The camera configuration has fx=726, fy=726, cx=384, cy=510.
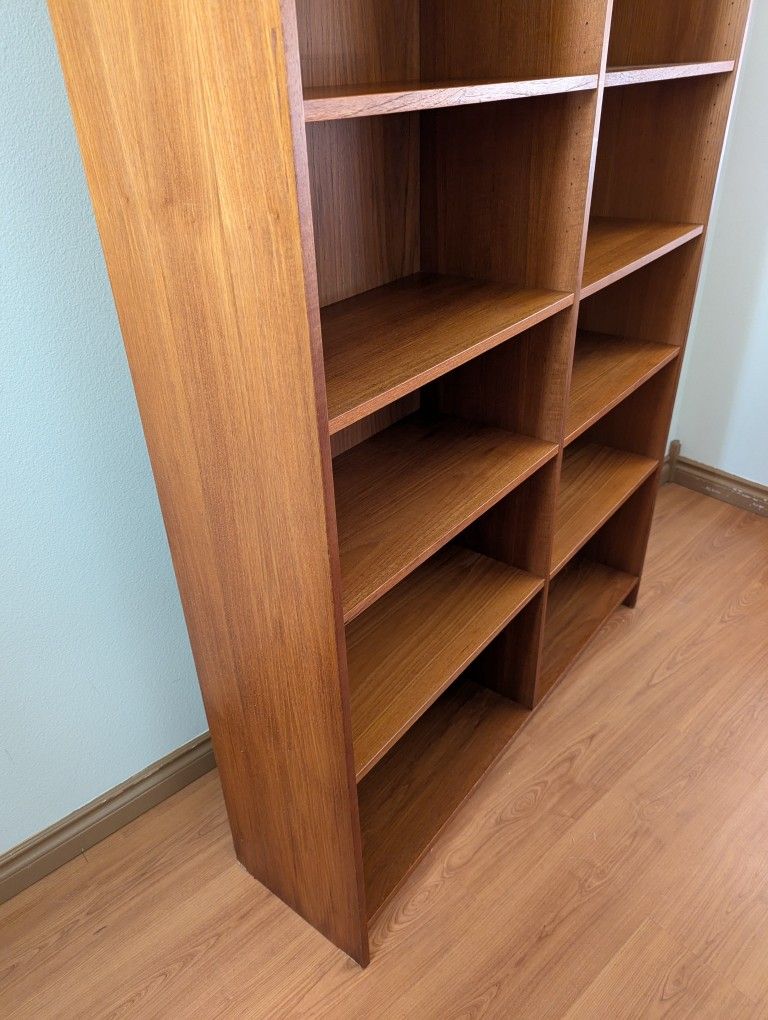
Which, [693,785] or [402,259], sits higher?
[402,259]

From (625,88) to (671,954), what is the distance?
1505 millimetres

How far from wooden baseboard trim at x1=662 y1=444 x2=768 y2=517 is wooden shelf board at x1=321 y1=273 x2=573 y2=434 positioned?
1301mm

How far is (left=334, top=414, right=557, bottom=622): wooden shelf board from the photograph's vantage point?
926mm

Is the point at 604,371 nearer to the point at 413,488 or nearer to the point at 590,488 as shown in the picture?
the point at 590,488

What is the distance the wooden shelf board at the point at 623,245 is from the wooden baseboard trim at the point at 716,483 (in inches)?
36.3

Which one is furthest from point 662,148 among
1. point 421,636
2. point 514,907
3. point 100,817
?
point 100,817

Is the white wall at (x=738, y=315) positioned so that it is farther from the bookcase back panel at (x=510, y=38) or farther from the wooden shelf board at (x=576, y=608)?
the bookcase back panel at (x=510, y=38)

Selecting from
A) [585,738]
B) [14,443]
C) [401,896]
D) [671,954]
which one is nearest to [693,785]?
[585,738]

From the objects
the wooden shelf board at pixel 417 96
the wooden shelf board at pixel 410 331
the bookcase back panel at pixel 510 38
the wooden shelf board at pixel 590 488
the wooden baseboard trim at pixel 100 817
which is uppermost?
the bookcase back panel at pixel 510 38

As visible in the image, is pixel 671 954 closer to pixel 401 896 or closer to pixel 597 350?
pixel 401 896

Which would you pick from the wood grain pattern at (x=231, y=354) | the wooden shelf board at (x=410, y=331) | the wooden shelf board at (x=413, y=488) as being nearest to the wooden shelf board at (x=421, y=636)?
the wood grain pattern at (x=231, y=354)

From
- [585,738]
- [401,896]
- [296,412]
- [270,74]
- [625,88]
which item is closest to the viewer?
[270,74]

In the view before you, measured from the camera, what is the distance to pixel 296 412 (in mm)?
688

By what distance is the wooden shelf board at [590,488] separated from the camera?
1.43 meters
